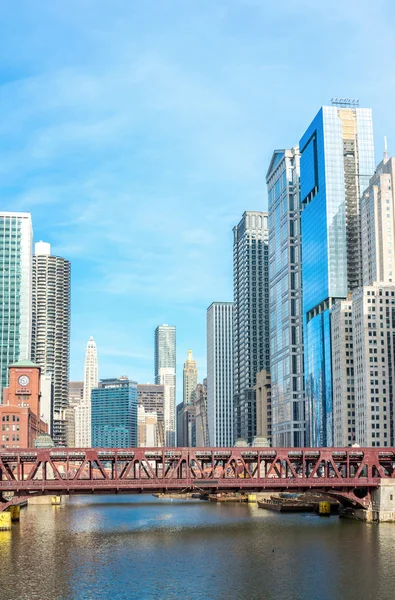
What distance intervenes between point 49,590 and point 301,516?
7290cm

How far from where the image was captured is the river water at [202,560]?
2758 inches

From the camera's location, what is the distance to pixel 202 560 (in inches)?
3359

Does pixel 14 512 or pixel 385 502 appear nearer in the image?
pixel 385 502

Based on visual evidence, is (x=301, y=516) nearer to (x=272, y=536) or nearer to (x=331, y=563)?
(x=272, y=536)

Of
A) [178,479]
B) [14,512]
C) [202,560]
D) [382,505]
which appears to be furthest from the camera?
[14,512]

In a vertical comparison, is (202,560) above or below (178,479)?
below

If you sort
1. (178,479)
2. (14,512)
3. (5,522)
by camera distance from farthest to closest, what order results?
(14,512) → (178,479) → (5,522)

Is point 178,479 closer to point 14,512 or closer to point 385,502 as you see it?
point 14,512

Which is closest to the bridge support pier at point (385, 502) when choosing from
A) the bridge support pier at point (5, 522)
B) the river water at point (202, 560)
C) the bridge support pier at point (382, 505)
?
the bridge support pier at point (382, 505)

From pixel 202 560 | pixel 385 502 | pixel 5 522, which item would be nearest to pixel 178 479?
pixel 5 522

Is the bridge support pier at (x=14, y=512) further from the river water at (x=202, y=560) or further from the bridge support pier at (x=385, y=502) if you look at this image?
the bridge support pier at (x=385, y=502)

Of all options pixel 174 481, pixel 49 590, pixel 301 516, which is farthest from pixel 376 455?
pixel 49 590

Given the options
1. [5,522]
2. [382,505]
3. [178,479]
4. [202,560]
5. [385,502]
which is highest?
[178,479]

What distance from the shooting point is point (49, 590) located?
70.5 metres
